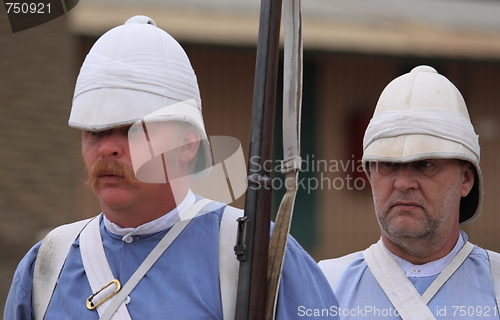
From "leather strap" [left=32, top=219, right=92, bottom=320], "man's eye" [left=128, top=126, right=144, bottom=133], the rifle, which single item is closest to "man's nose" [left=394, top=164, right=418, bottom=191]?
the rifle

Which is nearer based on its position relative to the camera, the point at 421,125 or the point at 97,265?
the point at 97,265

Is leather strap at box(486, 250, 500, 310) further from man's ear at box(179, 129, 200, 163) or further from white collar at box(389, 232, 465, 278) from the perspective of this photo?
man's ear at box(179, 129, 200, 163)

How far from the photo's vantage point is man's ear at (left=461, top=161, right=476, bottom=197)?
10.1 feet

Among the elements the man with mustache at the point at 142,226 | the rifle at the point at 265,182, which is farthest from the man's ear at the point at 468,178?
the rifle at the point at 265,182

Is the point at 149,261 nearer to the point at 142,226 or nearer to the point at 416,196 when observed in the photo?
the point at 142,226

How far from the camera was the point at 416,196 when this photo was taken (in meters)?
2.89

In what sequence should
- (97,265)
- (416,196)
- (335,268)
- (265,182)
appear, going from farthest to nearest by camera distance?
(335,268) < (416,196) < (97,265) < (265,182)

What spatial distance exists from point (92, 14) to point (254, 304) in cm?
536

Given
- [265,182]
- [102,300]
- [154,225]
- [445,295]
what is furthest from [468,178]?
[102,300]

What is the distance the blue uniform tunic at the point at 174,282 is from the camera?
2.27 metres

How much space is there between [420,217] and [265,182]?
970mm

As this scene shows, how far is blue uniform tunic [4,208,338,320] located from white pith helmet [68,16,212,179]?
0.42 meters

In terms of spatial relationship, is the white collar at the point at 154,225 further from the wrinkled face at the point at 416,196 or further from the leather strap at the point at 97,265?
the wrinkled face at the point at 416,196

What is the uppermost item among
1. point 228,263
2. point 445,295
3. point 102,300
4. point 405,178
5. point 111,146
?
point 111,146
